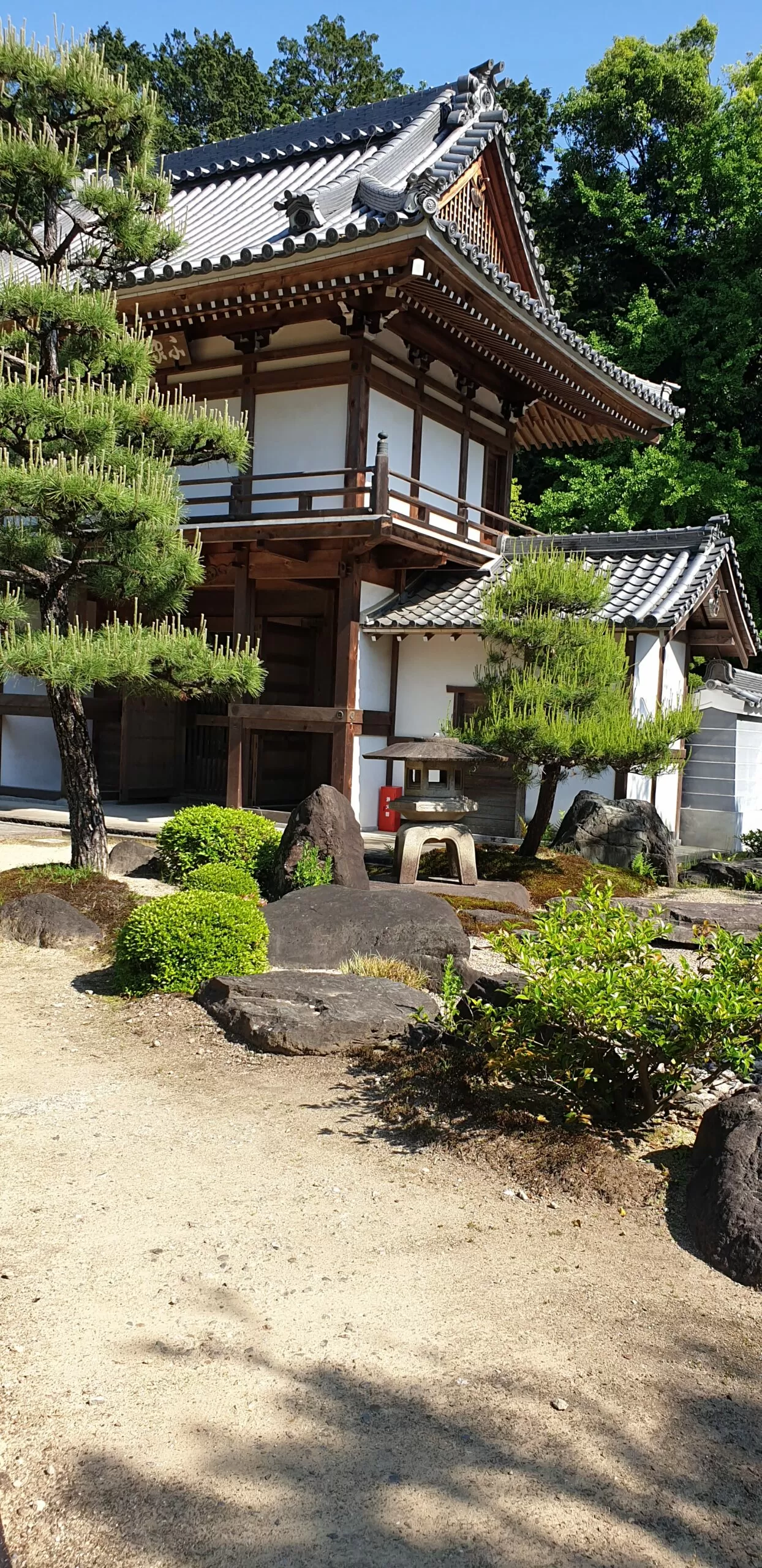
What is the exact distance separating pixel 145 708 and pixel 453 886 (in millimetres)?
7675

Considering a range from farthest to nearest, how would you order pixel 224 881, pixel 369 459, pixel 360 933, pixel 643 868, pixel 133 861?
pixel 369 459
pixel 643 868
pixel 133 861
pixel 224 881
pixel 360 933

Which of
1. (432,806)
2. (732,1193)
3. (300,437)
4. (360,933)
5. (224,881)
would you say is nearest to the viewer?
(732,1193)

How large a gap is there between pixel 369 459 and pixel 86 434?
6.15 m

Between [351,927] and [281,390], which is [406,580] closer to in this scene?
[281,390]

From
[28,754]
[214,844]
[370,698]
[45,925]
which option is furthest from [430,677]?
[45,925]

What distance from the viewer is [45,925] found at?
7672 mm

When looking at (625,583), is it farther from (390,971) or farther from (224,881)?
(390,971)

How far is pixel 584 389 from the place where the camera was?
49.0ft

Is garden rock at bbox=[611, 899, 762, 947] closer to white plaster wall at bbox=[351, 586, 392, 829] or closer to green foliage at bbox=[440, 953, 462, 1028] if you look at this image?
green foliage at bbox=[440, 953, 462, 1028]

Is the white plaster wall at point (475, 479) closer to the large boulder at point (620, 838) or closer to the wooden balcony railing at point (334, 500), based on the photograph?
the wooden balcony railing at point (334, 500)

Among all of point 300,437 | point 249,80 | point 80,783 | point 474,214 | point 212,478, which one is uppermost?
point 249,80

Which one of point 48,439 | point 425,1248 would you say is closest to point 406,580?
point 48,439

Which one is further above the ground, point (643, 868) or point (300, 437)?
point (300, 437)

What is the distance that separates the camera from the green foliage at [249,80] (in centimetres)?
3441
